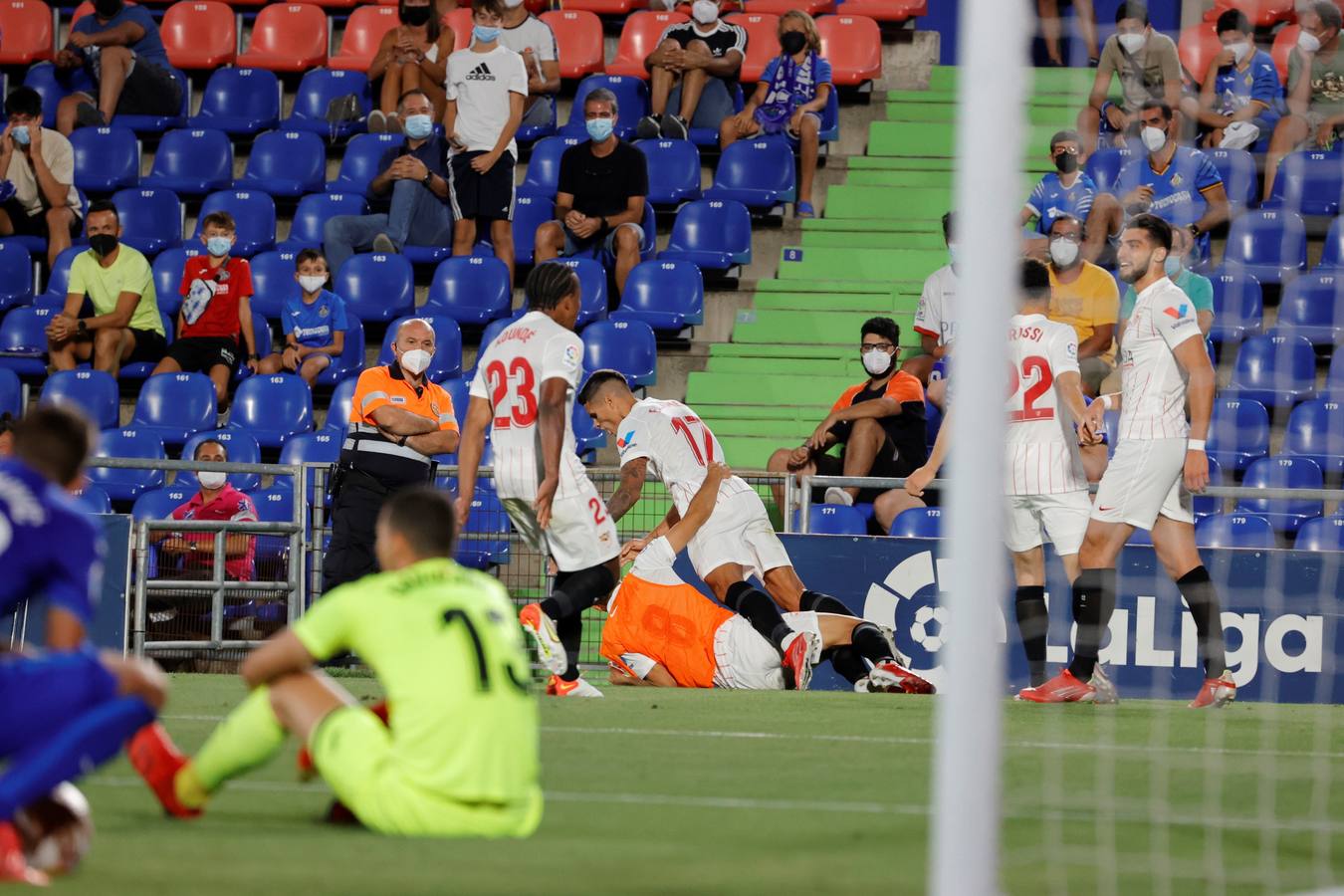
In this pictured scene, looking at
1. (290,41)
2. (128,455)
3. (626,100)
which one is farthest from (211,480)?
(290,41)

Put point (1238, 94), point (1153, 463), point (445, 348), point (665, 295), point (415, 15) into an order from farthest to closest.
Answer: point (415, 15) < point (665, 295) < point (445, 348) < point (1238, 94) < point (1153, 463)

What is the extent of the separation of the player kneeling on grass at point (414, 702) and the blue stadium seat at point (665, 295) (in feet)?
30.4

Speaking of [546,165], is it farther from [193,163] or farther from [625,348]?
[193,163]

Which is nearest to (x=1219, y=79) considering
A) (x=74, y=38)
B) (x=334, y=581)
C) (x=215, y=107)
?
(x=334, y=581)

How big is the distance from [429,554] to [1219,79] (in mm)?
10442

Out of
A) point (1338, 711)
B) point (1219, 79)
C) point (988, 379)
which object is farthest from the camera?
point (1219, 79)

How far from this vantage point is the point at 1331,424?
478 inches

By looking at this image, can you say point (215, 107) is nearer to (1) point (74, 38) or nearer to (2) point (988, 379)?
(1) point (74, 38)

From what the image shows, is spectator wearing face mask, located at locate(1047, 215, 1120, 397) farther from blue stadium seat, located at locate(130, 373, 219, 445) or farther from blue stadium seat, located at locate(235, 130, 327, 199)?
blue stadium seat, located at locate(235, 130, 327, 199)

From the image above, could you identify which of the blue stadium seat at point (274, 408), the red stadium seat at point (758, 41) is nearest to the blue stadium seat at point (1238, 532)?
the blue stadium seat at point (274, 408)

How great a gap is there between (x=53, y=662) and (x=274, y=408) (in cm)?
955

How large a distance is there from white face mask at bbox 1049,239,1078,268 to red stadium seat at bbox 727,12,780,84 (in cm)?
611


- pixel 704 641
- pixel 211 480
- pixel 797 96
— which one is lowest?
pixel 704 641

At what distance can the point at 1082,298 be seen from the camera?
10.7 m
